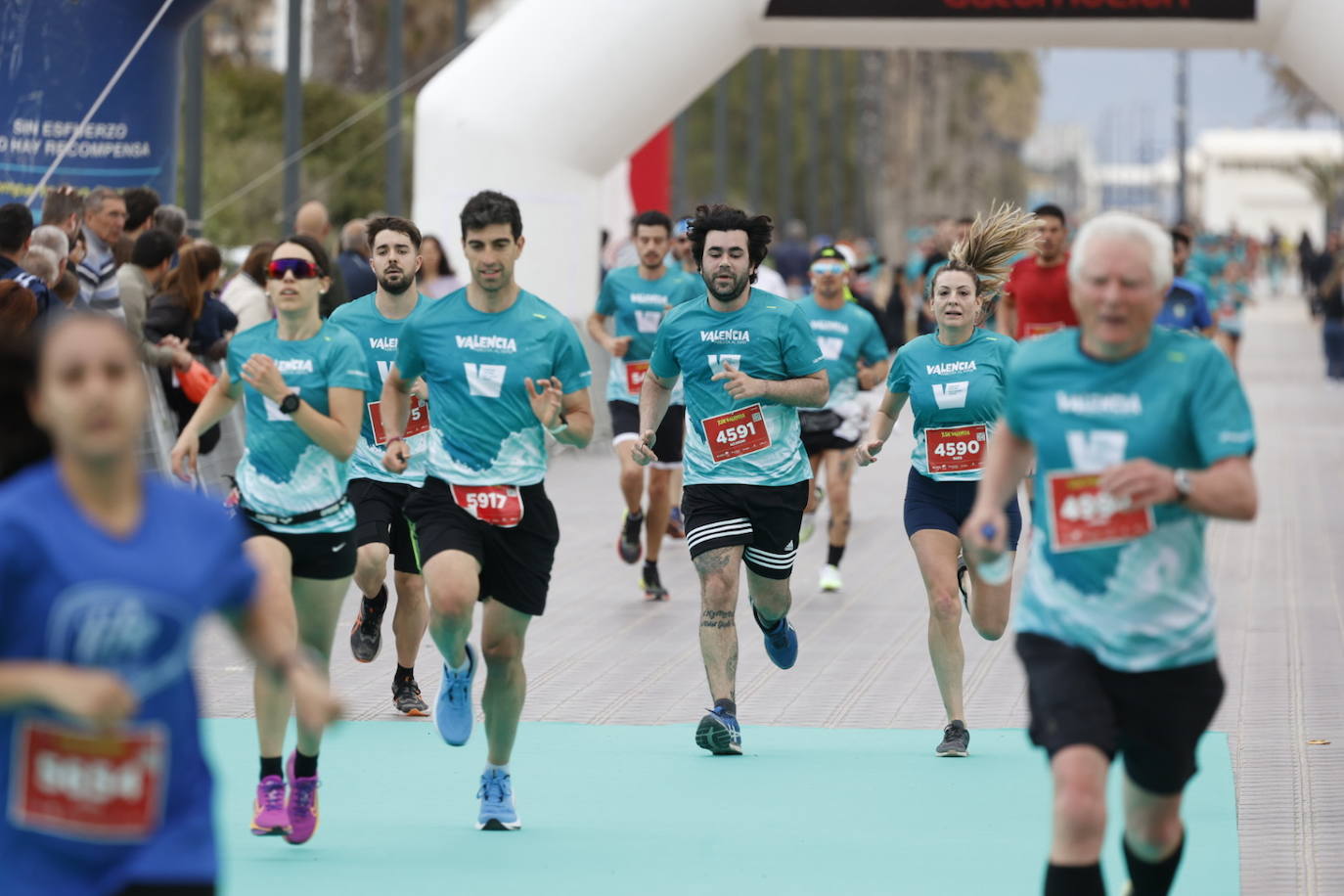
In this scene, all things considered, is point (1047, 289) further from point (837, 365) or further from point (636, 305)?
point (636, 305)

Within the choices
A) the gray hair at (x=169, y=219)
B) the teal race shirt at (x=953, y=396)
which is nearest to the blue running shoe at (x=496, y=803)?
the teal race shirt at (x=953, y=396)

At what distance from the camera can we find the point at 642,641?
10156mm

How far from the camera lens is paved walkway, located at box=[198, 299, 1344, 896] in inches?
283

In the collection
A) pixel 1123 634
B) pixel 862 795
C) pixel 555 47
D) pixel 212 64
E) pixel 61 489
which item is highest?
pixel 212 64

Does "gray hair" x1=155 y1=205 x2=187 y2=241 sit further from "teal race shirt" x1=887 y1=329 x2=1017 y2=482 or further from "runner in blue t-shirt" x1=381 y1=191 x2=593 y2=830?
"runner in blue t-shirt" x1=381 y1=191 x2=593 y2=830

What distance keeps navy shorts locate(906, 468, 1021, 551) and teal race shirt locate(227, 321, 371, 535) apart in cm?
232

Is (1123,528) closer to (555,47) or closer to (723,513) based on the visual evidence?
(723,513)

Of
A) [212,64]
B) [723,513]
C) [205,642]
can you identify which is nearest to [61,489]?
[723,513]

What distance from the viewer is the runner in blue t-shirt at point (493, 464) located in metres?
6.54

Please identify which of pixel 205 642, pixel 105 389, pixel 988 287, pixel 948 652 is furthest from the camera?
pixel 205 642

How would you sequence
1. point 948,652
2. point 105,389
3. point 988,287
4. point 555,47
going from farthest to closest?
point 555,47, point 988,287, point 948,652, point 105,389

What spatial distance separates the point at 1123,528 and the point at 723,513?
11.5 feet

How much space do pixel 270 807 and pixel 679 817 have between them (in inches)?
51.4

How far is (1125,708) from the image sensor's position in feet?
15.2
